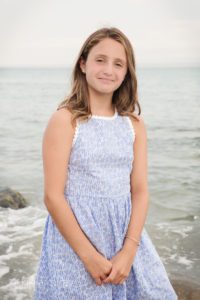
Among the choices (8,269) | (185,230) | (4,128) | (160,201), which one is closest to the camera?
(8,269)

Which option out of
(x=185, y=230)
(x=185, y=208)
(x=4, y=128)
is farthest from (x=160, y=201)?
(x=4, y=128)

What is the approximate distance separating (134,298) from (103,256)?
253 millimetres

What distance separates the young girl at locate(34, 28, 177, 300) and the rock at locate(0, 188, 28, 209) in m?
4.48

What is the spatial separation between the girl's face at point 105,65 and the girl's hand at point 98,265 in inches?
23.9

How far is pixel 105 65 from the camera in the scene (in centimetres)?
175

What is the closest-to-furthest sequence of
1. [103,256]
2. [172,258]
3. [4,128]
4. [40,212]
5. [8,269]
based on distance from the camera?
1. [103,256]
2. [8,269]
3. [172,258]
4. [40,212]
5. [4,128]

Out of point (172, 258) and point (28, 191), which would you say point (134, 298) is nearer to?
point (172, 258)

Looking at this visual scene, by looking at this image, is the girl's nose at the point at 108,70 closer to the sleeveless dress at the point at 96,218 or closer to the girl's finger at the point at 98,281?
the sleeveless dress at the point at 96,218

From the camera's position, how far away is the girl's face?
1751 mm

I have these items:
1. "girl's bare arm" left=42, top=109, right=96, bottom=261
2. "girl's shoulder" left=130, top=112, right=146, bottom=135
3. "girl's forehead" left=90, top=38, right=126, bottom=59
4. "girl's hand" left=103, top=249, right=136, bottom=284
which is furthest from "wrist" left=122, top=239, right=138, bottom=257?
"girl's forehead" left=90, top=38, right=126, bottom=59

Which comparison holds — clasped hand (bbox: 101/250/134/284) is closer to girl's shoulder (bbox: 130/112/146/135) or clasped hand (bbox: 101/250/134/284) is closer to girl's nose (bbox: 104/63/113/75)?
girl's shoulder (bbox: 130/112/146/135)

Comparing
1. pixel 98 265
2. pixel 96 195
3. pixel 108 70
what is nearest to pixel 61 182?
pixel 96 195

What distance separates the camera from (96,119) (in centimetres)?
177

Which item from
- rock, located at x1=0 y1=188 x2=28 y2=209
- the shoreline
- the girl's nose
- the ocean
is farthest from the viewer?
rock, located at x1=0 y1=188 x2=28 y2=209
